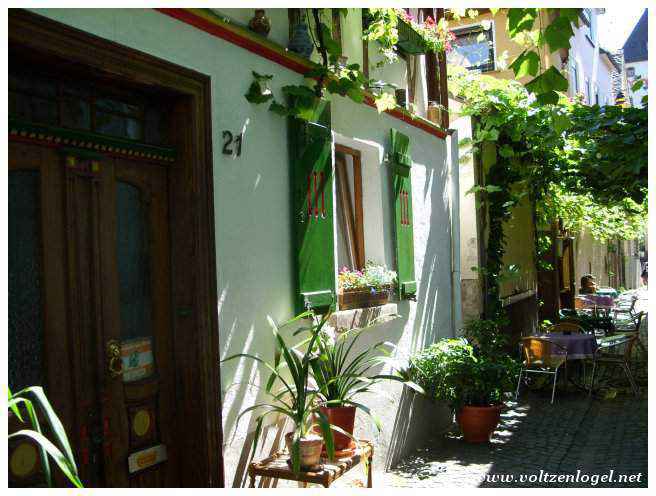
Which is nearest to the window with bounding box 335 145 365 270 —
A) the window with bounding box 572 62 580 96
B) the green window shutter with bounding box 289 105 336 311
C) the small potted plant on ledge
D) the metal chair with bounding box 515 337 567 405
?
the small potted plant on ledge

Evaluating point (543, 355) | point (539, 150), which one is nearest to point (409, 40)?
point (539, 150)

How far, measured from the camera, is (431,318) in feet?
25.5

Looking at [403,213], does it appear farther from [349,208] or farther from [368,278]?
[368,278]

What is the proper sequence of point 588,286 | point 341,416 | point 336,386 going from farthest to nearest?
point 588,286
point 336,386
point 341,416

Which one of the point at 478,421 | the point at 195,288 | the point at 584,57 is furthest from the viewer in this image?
the point at 584,57

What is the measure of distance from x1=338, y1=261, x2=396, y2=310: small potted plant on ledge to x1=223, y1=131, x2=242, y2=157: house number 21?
1593 mm

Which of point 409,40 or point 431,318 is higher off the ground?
point 409,40

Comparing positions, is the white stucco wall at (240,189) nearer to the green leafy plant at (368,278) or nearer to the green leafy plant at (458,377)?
the green leafy plant at (368,278)

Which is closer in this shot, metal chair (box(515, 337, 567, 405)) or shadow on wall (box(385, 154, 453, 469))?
shadow on wall (box(385, 154, 453, 469))

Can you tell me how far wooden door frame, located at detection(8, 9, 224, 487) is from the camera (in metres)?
4.11

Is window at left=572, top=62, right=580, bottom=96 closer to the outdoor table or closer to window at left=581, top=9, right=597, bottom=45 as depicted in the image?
window at left=581, top=9, right=597, bottom=45

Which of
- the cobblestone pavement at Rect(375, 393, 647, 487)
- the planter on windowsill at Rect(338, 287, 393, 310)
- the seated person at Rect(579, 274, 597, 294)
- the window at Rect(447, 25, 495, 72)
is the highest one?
the window at Rect(447, 25, 495, 72)

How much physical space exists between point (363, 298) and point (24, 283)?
311 centimetres

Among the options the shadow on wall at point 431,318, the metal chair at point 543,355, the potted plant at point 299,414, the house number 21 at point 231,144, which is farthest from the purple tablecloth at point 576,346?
the house number 21 at point 231,144
